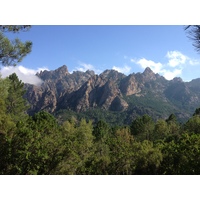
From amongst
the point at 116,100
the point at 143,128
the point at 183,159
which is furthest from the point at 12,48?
the point at 116,100

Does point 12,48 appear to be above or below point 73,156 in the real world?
above

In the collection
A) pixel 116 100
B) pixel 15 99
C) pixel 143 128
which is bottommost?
pixel 143 128

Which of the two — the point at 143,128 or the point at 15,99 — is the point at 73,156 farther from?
the point at 143,128

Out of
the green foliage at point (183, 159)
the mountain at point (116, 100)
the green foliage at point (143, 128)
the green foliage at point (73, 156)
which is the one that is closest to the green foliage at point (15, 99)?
the green foliage at point (73, 156)

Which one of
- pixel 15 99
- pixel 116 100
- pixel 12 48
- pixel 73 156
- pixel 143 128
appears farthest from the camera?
pixel 116 100

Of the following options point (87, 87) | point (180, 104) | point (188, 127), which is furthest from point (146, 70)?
point (188, 127)

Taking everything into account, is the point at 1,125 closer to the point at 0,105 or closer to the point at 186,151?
the point at 0,105

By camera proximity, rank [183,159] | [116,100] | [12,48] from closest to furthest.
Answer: [12,48]
[183,159]
[116,100]

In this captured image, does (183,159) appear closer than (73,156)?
No

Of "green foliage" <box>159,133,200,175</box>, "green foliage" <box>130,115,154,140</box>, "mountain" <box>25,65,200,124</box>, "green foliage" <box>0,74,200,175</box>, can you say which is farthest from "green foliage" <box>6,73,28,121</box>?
"mountain" <box>25,65,200,124</box>

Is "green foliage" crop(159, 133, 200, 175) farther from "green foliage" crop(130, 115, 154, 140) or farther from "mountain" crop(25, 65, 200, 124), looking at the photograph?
"mountain" crop(25, 65, 200, 124)

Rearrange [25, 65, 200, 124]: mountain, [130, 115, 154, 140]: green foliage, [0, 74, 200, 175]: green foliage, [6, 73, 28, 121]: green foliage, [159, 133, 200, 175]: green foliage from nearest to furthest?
1. [0, 74, 200, 175]: green foliage
2. [159, 133, 200, 175]: green foliage
3. [6, 73, 28, 121]: green foliage
4. [130, 115, 154, 140]: green foliage
5. [25, 65, 200, 124]: mountain

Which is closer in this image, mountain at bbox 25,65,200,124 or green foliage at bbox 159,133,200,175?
green foliage at bbox 159,133,200,175
